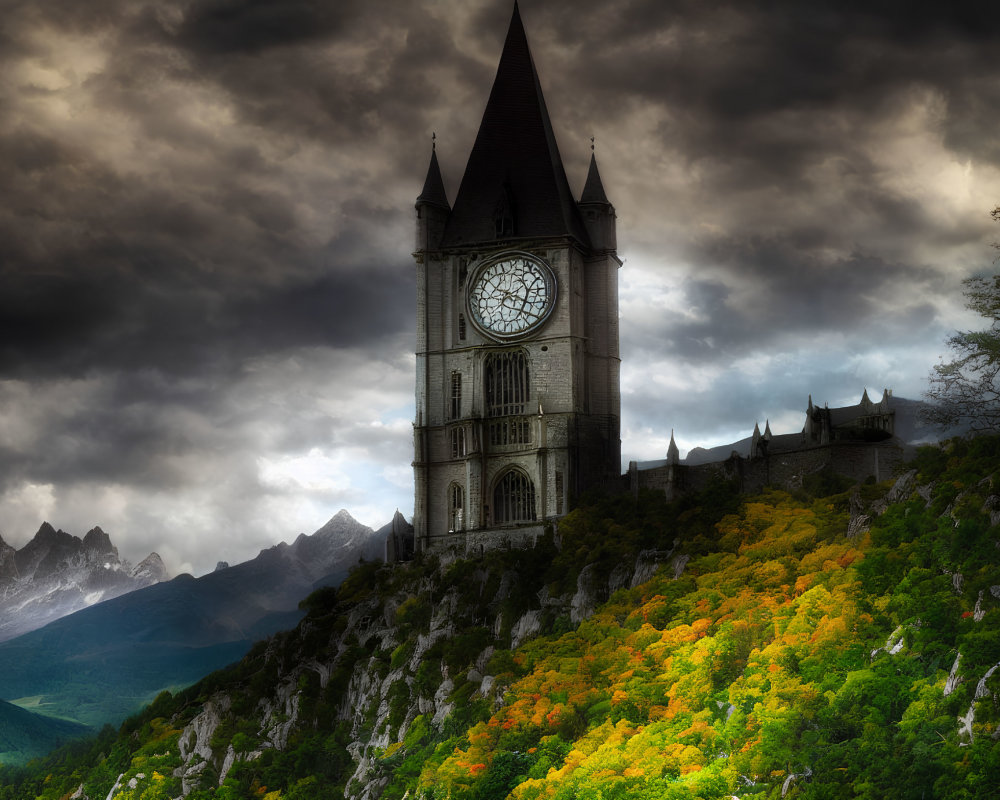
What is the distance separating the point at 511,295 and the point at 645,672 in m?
37.8

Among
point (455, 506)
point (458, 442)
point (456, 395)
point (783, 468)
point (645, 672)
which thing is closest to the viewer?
point (645, 672)

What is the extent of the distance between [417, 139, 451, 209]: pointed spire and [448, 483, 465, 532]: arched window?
69.4ft

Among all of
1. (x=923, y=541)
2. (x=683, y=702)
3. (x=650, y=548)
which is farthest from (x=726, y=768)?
(x=650, y=548)

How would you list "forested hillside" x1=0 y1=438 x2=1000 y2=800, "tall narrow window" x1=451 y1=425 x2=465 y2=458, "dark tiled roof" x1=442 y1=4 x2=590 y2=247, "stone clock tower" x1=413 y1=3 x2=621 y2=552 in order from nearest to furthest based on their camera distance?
1. "forested hillside" x1=0 y1=438 x2=1000 y2=800
2. "stone clock tower" x1=413 y1=3 x2=621 y2=552
3. "tall narrow window" x1=451 y1=425 x2=465 y2=458
4. "dark tiled roof" x1=442 y1=4 x2=590 y2=247

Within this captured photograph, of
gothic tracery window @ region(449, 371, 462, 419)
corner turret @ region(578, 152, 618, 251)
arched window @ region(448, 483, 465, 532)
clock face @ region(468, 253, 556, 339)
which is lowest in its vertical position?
arched window @ region(448, 483, 465, 532)

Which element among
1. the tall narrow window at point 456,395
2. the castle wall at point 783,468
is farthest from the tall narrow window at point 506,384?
the castle wall at point 783,468

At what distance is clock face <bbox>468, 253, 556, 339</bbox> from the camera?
103688mm

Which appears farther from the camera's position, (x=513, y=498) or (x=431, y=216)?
(x=431, y=216)

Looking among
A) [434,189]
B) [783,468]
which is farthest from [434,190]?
[783,468]

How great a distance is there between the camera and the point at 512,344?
A: 104 metres

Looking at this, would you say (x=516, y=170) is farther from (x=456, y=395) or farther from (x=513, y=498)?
(x=513, y=498)

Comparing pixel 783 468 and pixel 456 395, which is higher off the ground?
pixel 456 395

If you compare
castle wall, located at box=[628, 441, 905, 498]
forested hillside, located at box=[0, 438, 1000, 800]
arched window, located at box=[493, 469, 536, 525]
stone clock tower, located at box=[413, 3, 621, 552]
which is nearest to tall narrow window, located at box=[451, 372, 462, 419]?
stone clock tower, located at box=[413, 3, 621, 552]

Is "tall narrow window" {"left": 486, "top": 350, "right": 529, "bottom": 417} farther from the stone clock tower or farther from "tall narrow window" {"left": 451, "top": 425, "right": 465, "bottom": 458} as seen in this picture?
"tall narrow window" {"left": 451, "top": 425, "right": 465, "bottom": 458}
